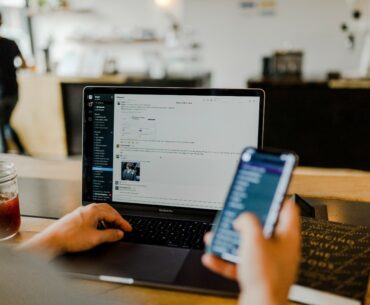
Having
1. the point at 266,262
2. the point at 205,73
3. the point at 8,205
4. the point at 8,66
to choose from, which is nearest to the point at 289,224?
the point at 266,262

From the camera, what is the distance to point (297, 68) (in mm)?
3604

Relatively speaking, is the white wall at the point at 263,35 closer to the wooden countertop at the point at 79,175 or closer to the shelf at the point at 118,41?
the shelf at the point at 118,41

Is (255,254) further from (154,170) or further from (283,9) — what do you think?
(283,9)

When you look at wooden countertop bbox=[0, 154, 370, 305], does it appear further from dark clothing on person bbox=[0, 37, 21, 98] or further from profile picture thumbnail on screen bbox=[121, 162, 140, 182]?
dark clothing on person bbox=[0, 37, 21, 98]

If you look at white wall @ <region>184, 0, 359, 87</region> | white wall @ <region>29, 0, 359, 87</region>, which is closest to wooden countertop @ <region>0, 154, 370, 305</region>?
white wall @ <region>29, 0, 359, 87</region>

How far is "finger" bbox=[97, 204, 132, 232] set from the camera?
82cm

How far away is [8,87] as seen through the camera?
372 centimetres

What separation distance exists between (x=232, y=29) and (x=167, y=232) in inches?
178

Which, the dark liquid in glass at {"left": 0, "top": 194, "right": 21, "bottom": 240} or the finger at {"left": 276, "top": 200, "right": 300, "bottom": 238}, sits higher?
the finger at {"left": 276, "top": 200, "right": 300, "bottom": 238}

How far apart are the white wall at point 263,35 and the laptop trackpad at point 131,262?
4288 mm

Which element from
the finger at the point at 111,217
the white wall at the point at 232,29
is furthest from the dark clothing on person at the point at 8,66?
the finger at the point at 111,217

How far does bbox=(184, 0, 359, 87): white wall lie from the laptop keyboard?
163 inches

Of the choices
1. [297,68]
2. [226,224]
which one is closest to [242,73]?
[297,68]

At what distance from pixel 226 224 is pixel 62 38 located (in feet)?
18.5
